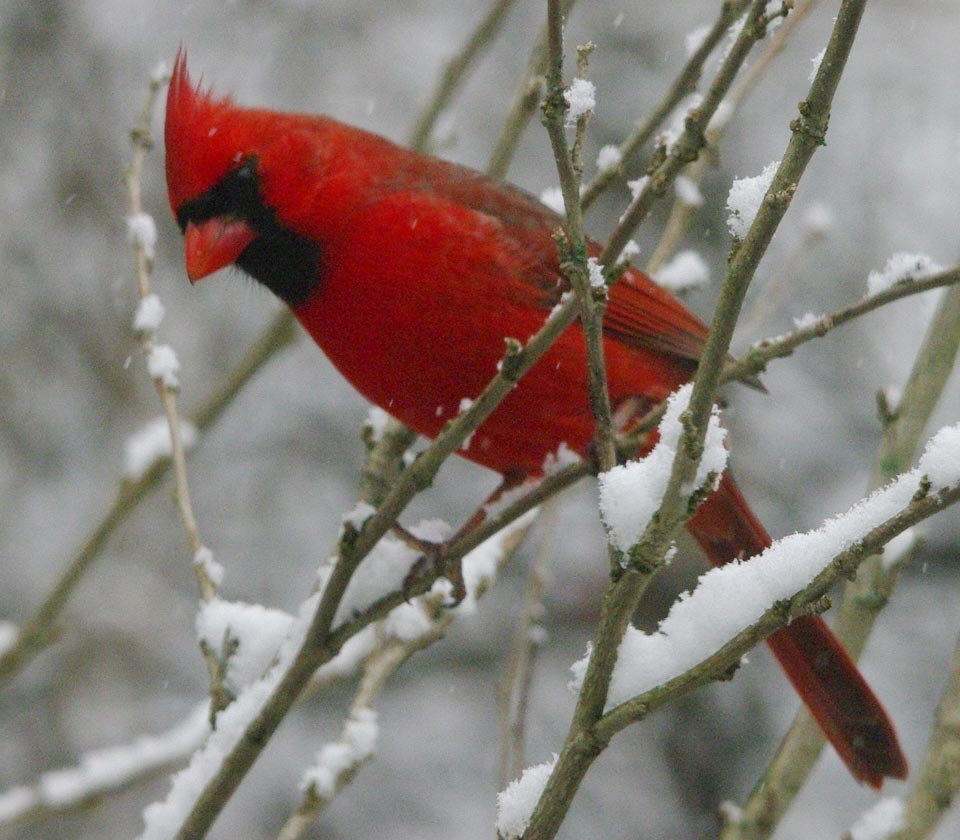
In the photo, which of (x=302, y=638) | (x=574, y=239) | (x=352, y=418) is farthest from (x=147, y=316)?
(x=352, y=418)

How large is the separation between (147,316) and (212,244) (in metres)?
0.32

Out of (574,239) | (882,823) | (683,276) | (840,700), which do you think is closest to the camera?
(574,239)

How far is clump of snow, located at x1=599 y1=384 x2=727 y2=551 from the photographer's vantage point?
141 cm

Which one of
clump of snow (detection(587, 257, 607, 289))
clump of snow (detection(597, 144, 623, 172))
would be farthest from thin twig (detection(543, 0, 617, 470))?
clump of snow (detection(597, 144, 623, 172))

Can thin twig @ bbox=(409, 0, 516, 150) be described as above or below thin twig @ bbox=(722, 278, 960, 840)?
above

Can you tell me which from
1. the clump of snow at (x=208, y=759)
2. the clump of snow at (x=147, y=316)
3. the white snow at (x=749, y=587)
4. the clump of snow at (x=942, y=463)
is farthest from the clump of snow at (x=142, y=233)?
the clump of snow at (x=942, y=463)

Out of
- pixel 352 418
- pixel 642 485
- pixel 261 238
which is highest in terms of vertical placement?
pixel 352 418

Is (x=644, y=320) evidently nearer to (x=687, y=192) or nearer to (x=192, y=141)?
(x=687, y=192)

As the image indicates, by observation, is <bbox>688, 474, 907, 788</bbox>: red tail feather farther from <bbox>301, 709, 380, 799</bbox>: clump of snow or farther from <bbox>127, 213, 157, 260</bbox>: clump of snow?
<bbox>127, 213, 157, 260</bbox>: clump of snow

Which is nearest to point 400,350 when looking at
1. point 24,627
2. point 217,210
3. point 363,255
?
point 363,255

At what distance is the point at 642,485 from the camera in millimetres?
1446

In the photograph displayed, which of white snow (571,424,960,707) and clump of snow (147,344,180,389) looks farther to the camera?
clump of snow (147,344,180,389)

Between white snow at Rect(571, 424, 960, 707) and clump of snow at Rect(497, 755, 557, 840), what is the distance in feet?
0.38

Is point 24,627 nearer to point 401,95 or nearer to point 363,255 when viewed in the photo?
point 363,255
